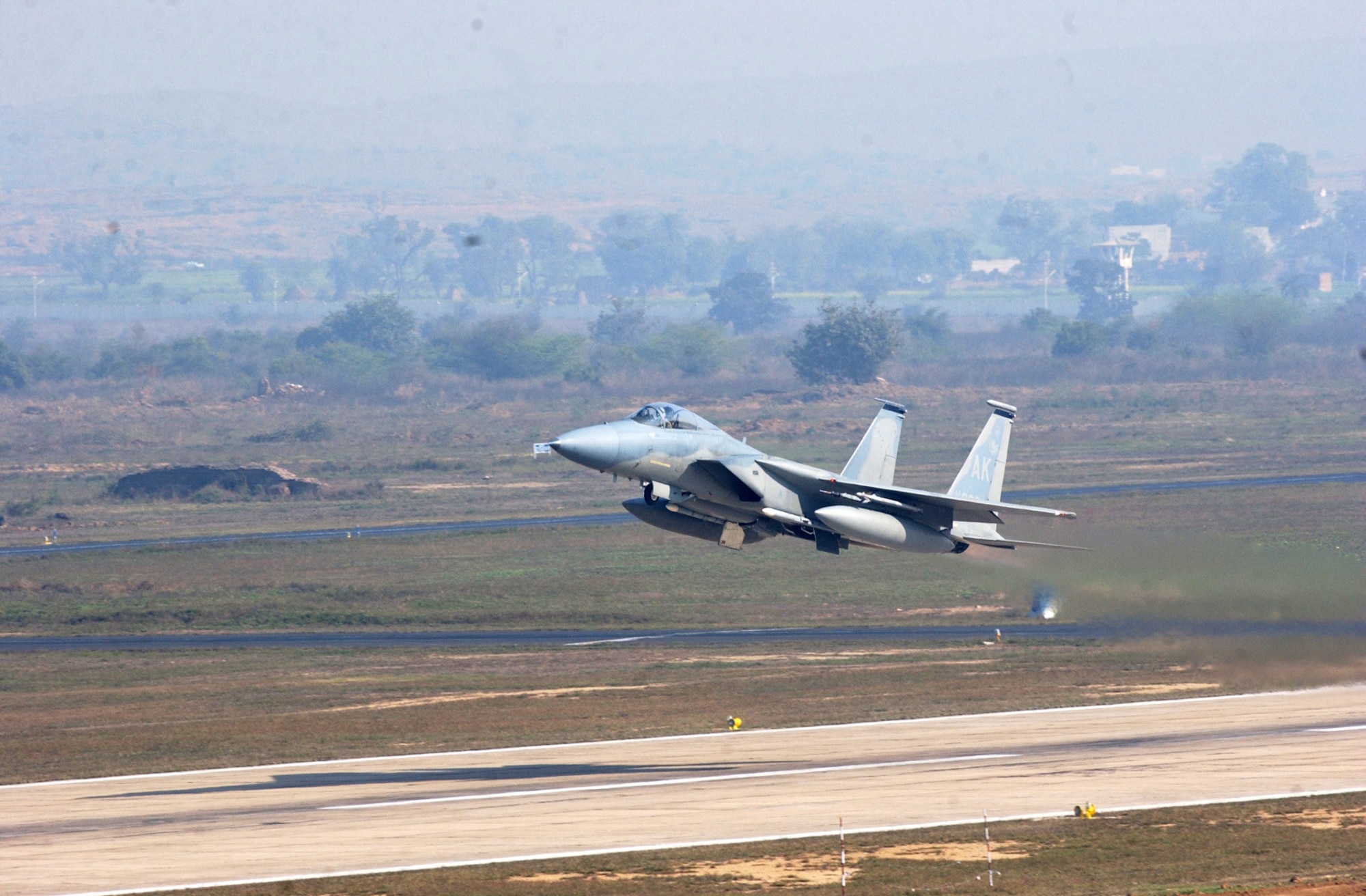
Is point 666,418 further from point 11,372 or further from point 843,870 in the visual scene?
point 11,372

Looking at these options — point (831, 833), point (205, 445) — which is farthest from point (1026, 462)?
point (831, 833)

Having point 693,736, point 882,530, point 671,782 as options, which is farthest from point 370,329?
point 671,782

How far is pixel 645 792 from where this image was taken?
1394 inches

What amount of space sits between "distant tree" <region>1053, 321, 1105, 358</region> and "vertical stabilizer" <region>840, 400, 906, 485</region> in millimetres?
130483

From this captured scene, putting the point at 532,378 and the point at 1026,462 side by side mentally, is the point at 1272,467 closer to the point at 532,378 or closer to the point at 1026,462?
the point at 1026,462

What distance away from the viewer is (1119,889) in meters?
27.5

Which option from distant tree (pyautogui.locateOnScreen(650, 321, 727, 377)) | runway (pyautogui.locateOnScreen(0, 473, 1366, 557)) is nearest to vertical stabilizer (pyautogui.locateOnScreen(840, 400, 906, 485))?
runway (pyautogui.locateOnScreen(0, 473, 1366, 557))

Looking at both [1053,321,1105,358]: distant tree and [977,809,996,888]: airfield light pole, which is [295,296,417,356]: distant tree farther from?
[977,809,996,888]: airfield light pole

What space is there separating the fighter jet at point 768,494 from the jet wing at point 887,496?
0.03 metres

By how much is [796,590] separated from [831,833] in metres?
35.0

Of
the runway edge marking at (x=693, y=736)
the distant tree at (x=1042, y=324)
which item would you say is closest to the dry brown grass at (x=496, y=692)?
the runway edge marking at (x=693, y=736)

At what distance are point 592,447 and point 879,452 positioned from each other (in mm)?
9180

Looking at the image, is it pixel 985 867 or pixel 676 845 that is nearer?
pixel 985 867

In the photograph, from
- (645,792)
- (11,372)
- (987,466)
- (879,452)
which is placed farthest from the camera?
(11,372)
